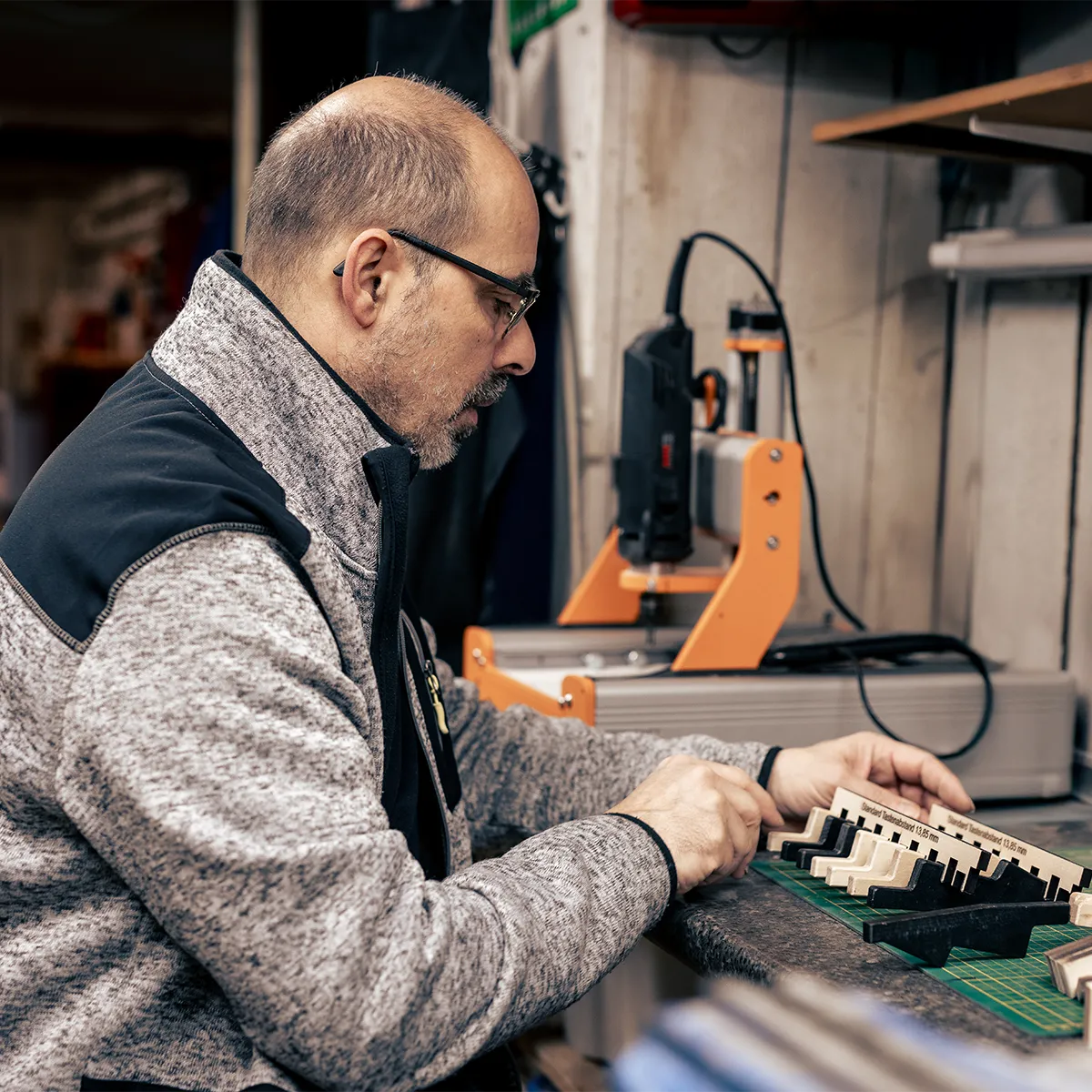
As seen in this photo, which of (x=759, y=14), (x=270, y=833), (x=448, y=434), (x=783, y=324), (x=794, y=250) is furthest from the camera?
(x=794, y=250)

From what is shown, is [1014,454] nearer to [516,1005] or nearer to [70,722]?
[516,1005]

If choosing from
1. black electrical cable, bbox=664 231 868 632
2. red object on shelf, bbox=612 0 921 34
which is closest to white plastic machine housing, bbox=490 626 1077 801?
black electrical cable, bbox=664 231 868 632

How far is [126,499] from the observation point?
91cm

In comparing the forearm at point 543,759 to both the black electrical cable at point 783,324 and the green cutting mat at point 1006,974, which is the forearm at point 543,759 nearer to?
the green cutting mat at point 1006,974

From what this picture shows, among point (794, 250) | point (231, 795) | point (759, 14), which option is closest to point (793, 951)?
point (231, 795)

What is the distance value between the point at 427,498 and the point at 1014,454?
0.87 meters

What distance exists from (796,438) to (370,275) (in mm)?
1016

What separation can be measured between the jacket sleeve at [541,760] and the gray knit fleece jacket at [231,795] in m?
0.28

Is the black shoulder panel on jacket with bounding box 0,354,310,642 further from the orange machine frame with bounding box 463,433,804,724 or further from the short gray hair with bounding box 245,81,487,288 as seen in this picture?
the orange machine frame with bounding box 463,433,804,724

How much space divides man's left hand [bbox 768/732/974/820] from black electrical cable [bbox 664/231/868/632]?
17.2 inches

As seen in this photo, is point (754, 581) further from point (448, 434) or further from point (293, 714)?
point (293, 714)

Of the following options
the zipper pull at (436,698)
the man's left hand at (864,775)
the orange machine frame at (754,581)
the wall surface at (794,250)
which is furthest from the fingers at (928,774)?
the wall surface at (794,250)

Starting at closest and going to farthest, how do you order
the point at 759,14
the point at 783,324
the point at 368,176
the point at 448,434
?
the point at 368,176 → the point at 448,434 → the point at 783,324 → the point at 759,14

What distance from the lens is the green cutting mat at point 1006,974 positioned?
2.90 ft
